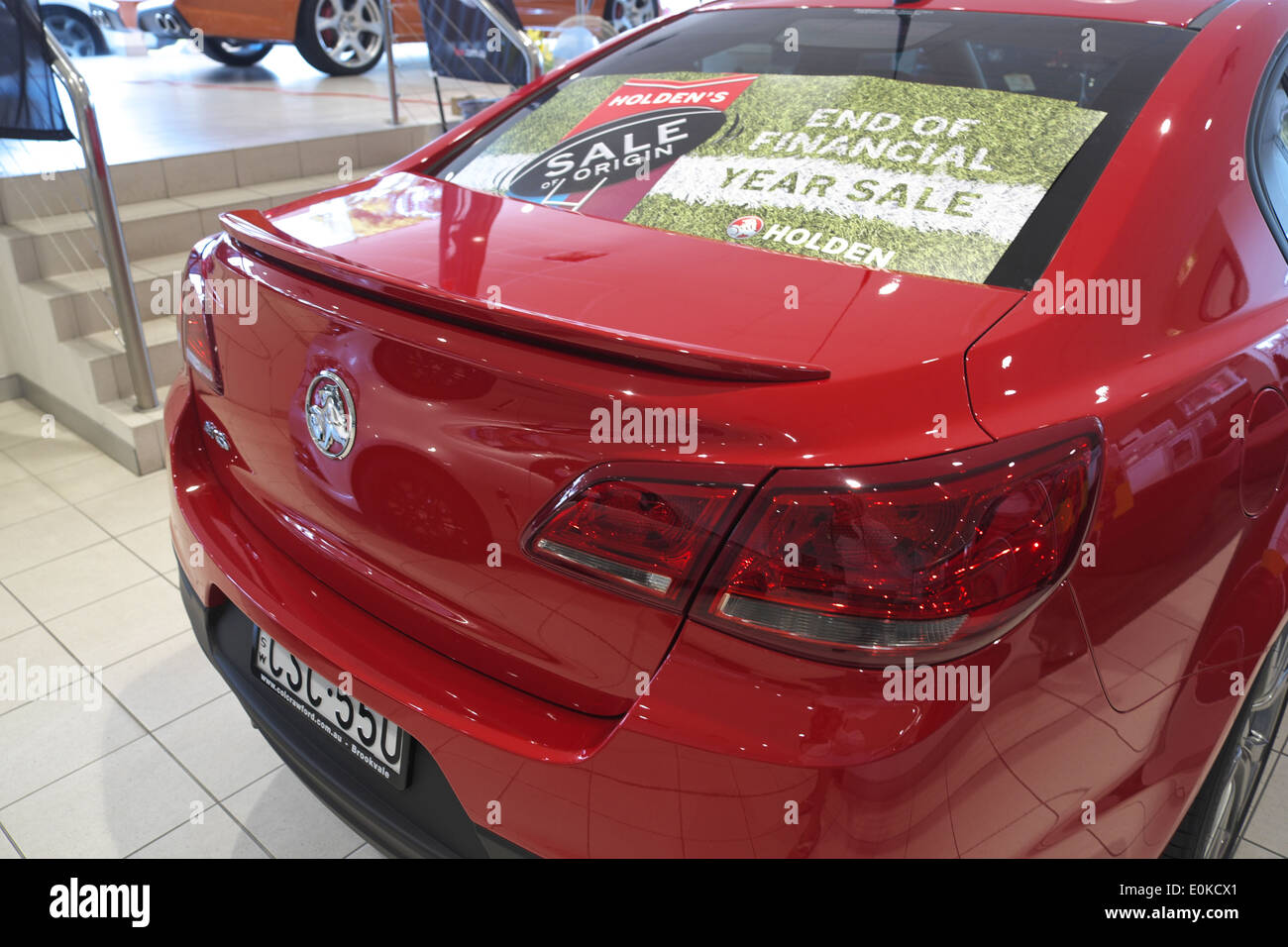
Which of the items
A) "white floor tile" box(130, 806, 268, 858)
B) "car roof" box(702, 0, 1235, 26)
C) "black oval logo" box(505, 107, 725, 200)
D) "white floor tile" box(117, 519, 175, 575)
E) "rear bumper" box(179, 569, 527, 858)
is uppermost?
"car roof" box(702, 0, 1235, 26)

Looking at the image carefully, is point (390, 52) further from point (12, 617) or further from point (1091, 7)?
point (1091, 7)

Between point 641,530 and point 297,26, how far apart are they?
6.17 meters

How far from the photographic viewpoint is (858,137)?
1.22 m

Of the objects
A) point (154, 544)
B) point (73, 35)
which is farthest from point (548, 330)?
point (73, 35)

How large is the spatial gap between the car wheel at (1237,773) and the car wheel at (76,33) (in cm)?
904

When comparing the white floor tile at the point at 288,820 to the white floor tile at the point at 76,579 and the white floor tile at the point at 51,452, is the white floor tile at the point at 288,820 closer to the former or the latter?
the white floor tile at the point at 76,579

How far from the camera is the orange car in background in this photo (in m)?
5.89

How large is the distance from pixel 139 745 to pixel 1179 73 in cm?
193

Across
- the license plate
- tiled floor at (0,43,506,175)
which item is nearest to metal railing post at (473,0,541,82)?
tiled floor at (0,43,506,175)

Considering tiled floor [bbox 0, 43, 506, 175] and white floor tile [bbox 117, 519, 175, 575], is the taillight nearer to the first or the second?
white floor tile [bbox 117, 519, 175, 575]

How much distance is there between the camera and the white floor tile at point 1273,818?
1.58 metres

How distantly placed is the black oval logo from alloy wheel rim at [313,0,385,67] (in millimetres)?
5252

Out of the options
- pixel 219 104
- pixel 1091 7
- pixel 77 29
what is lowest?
pixel 219 104
